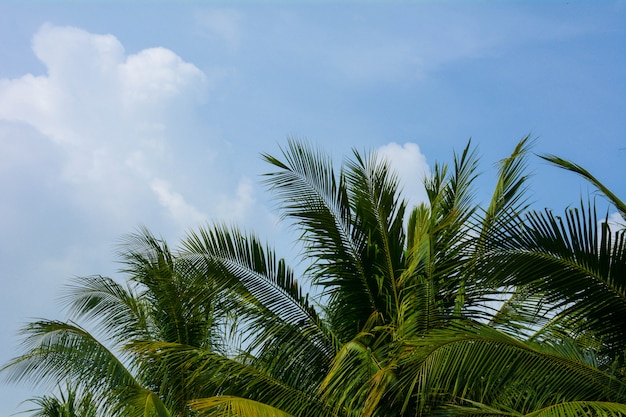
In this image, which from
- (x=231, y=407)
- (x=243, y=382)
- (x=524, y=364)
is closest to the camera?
(x=524, y=364)

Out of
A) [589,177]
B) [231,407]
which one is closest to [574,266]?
[589,177]

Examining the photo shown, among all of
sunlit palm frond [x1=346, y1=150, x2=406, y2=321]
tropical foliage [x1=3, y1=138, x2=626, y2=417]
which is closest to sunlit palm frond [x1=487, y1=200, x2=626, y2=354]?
tropical foliage [x1=3, y1=138, x2=626, y2=417]

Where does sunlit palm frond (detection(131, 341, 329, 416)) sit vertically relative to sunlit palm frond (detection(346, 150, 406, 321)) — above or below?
below

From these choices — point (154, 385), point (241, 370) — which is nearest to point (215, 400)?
point (241, 370)

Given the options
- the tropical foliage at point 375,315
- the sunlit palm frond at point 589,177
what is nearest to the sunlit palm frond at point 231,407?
the tropical foliage at point 375,315

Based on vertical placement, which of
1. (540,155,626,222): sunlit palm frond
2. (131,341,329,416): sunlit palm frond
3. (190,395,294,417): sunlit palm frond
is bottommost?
(190,395,294,417): sunlit palm frond

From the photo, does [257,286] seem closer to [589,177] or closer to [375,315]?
[375,315]

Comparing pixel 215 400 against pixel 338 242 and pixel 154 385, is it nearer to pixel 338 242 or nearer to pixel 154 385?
pixel 338 242

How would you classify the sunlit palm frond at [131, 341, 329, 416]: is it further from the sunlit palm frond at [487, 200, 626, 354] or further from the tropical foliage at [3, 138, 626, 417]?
the sunlit palm frond at [487, 200, 626, 354]

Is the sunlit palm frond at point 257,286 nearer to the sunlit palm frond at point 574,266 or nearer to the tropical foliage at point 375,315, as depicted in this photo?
the tropical foliage at point 375,315

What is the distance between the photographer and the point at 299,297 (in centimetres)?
1105

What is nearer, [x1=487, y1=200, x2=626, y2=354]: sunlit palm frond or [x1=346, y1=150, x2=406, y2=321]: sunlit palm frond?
[x1=487, y1=200, x2=626, y2=354]: sunlit palm frond

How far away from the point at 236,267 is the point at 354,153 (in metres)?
2.21

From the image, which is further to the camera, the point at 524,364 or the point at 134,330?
the point at 134,330
